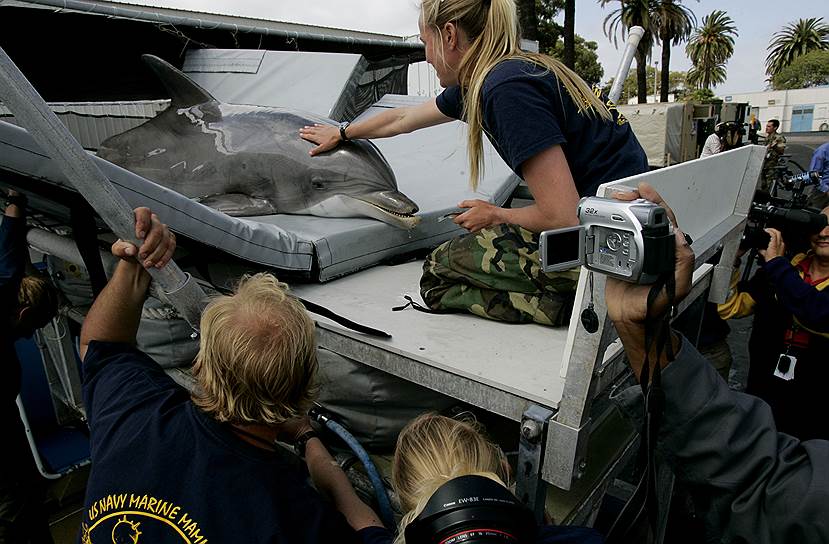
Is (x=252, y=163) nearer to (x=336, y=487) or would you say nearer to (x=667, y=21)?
(x=336, y=487)

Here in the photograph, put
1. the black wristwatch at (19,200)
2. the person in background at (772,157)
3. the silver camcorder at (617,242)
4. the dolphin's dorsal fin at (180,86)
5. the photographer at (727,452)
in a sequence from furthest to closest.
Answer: the person in background at (772,157) → the dolphin's dorsal fin at (180,86) → the black wristwatch at (19,200) → the photographer at (727,452) → the silver camcorder at (617,242)

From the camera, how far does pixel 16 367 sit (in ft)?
8.21

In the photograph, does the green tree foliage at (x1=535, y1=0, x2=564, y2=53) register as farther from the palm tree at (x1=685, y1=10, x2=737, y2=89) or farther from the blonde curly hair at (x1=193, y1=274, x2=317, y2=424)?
the blonde curly hair at (x1=193, y1=274, x2=317, y2=424)

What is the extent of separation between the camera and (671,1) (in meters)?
33.8

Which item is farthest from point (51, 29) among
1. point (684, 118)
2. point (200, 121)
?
point (684, 118)

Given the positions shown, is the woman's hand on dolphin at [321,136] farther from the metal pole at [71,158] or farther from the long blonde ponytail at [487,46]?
the metal pole at [71,158]

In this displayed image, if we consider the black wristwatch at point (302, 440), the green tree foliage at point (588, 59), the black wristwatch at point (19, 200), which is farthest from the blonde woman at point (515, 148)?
the green tree foliage at point (588, 59)

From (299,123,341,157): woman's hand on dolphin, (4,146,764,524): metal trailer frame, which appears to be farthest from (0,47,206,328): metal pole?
(299,123,341,157): woman's hand on dolphin

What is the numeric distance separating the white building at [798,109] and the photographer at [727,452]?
1951 inches

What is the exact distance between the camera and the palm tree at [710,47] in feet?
165

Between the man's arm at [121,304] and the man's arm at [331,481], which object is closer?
the man's arm at [331,481]

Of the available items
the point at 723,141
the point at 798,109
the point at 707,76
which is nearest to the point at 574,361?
the point at 723,141

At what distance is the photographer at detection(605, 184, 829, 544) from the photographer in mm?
1062

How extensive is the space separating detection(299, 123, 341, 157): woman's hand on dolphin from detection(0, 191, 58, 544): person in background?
1491 mm
